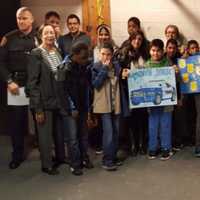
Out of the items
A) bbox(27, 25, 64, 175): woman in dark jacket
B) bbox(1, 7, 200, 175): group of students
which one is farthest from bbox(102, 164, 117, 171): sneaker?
bbox(27, 25, 64, 175): woman in dark jacket

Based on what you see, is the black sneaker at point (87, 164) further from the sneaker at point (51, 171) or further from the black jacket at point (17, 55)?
the black jacket at point (17, 55)

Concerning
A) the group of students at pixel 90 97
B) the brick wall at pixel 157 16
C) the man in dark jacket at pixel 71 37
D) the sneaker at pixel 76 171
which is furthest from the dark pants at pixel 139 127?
the brick wall at pixel 157 16

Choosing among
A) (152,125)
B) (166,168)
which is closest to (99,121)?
(152,125)

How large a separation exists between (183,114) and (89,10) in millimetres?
1573

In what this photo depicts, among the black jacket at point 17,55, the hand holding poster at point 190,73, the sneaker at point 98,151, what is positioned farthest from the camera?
the sneaker at point 98,151

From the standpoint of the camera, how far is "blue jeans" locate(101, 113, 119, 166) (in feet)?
13.4

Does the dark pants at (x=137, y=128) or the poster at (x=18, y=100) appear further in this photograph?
the dark pants at (x=137, y=128)

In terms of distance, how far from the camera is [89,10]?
16.6 feet

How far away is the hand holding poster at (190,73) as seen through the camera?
435cm

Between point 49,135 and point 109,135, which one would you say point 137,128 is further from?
point 49,135

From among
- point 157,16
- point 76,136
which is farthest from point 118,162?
point 157,16

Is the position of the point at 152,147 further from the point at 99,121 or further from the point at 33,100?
the point at 33,100

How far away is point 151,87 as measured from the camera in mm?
4262

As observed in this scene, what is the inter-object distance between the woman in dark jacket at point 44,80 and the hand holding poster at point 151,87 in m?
0.74
